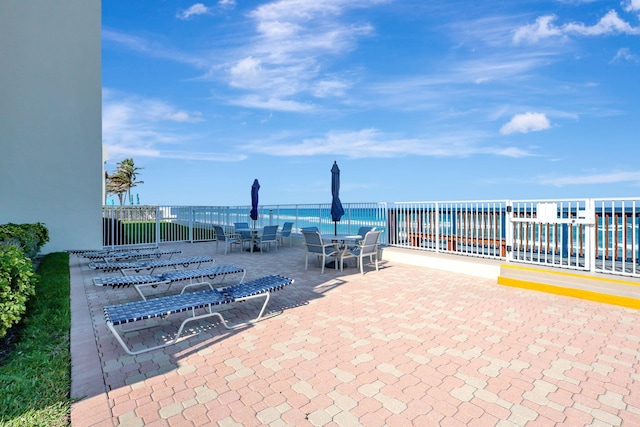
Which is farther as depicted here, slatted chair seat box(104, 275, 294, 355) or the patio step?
the patio step

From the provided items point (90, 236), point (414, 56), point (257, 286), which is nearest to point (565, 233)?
point (257, 286)

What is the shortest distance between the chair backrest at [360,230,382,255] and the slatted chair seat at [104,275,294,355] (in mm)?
2986

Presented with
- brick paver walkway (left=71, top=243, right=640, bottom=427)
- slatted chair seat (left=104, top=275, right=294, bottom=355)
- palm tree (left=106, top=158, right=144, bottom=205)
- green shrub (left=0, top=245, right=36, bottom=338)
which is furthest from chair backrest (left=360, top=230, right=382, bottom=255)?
palm tree (left=106, top=158, right=144, bottom=205)

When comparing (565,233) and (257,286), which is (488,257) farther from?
(257,286)

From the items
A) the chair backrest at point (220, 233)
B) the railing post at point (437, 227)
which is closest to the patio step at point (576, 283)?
the railing post at point (437, 227)

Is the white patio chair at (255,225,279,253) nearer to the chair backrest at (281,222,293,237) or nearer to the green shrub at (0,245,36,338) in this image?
the chair backrest at (281,222,293,237)

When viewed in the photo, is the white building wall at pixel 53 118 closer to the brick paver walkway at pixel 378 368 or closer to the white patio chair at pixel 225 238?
the white patio chair at pixel 225 238

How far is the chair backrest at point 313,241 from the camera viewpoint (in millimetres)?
7734

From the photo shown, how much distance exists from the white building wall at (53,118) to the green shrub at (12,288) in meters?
8.56

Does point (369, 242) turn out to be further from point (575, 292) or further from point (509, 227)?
point (575, 292)

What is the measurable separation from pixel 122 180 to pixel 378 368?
61892mm

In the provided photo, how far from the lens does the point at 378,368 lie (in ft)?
9.89

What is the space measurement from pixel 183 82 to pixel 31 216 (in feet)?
39.9

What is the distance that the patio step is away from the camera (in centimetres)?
513
